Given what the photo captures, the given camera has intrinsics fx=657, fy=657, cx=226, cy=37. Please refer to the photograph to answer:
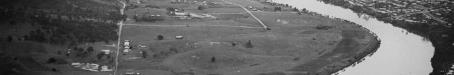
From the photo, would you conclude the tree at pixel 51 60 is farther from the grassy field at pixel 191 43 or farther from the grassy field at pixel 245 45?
the grassy field at pixel 245 45

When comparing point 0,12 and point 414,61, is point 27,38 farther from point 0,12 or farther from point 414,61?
point 414,61

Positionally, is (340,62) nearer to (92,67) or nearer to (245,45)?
(245,45)

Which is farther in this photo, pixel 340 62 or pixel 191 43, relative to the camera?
pixel 191 43

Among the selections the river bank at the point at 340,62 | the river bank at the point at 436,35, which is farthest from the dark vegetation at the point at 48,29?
the river bank at the point at 436,35

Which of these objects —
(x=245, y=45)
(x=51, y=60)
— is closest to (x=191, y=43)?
(x=245, y=45)

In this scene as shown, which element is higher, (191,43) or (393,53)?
(191,43)

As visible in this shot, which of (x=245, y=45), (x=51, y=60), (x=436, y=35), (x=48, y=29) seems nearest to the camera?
(x=51, y=60)

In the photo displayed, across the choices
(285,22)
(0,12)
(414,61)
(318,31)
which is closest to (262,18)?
(285,22)
